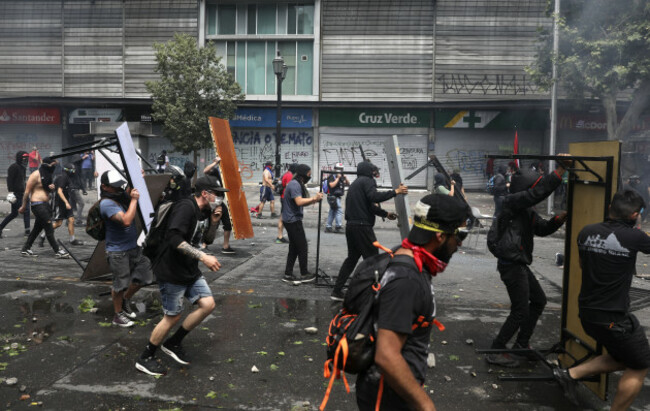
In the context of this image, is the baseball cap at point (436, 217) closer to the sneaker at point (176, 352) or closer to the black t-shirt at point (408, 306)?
the black t-shirt at point (408, 306)

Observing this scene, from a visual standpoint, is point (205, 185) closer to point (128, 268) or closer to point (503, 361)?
point (128, 268)

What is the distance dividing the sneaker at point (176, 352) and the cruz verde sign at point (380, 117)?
879 inches

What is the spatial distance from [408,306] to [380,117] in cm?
2475

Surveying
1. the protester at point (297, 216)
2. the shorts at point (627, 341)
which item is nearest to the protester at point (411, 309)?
the shorts at point (627, 341)

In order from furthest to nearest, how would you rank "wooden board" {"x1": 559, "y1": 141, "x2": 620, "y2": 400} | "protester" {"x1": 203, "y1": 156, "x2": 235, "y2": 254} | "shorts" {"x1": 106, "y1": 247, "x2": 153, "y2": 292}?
1. "protester" {"x1": 203, "y1": 156, "x2": 235, "y2": 254}
2. "shorts" {"x1": 106, "y1": 247, "x2": 153, "y2": 292}
3. "wooden board" {"x1": 559, "y1": 141, "x2": 620, "y2": 400}

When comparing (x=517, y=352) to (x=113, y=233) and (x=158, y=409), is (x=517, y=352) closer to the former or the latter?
(x=158, y=409)

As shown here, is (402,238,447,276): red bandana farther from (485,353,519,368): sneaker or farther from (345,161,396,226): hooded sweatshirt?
(345,161,396,226): hooded sweatshirt

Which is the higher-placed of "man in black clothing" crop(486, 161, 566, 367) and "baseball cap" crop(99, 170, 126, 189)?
"baseball cap" crop(99, 170, 126, 189)

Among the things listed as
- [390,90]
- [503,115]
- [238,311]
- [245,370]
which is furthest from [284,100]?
[245,370]

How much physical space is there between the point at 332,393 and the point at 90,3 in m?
28.4

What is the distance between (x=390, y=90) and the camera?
87.5 ft

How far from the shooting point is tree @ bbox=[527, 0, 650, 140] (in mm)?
15977

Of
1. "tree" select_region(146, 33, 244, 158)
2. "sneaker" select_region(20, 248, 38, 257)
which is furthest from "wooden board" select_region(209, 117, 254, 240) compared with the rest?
"tree" select_region(146, 33, 244, 158)

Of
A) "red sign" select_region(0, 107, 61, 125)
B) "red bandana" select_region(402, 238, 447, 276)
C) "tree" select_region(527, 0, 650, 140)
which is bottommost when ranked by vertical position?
"red bandana" select_region(402, 238, 447, 276)
